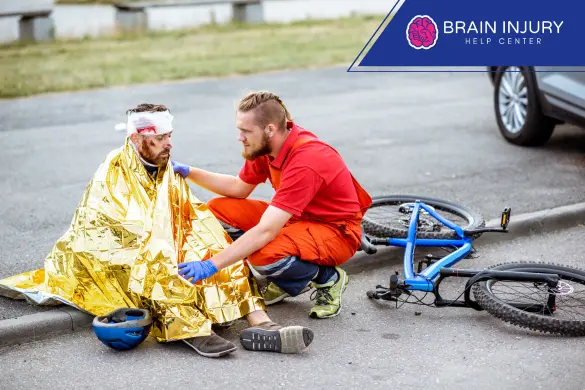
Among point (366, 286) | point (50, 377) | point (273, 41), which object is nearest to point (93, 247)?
point (50, 377)

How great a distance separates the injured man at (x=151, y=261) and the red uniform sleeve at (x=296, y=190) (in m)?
0.47

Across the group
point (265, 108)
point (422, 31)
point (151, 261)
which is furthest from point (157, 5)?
point (151, 261)

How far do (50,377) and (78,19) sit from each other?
18570 mm

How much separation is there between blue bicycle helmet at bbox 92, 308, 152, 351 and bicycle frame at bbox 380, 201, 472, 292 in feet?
5.20

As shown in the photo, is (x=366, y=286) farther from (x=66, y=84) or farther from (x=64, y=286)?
(x=66, y=84)

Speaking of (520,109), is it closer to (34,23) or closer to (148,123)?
(148,123)

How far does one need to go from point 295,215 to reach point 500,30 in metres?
5.28

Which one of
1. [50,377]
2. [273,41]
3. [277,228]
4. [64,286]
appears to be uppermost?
[273,41]

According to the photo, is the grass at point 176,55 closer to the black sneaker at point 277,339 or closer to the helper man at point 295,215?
the helper man at point 295,215

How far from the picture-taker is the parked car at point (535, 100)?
8188 mm

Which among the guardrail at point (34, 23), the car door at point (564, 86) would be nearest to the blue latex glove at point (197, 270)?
the car door at point (564, 86)

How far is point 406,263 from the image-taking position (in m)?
5.54

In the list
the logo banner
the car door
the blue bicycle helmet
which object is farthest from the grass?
Result: the blue bicycle helmet

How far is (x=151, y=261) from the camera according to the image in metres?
4.84
